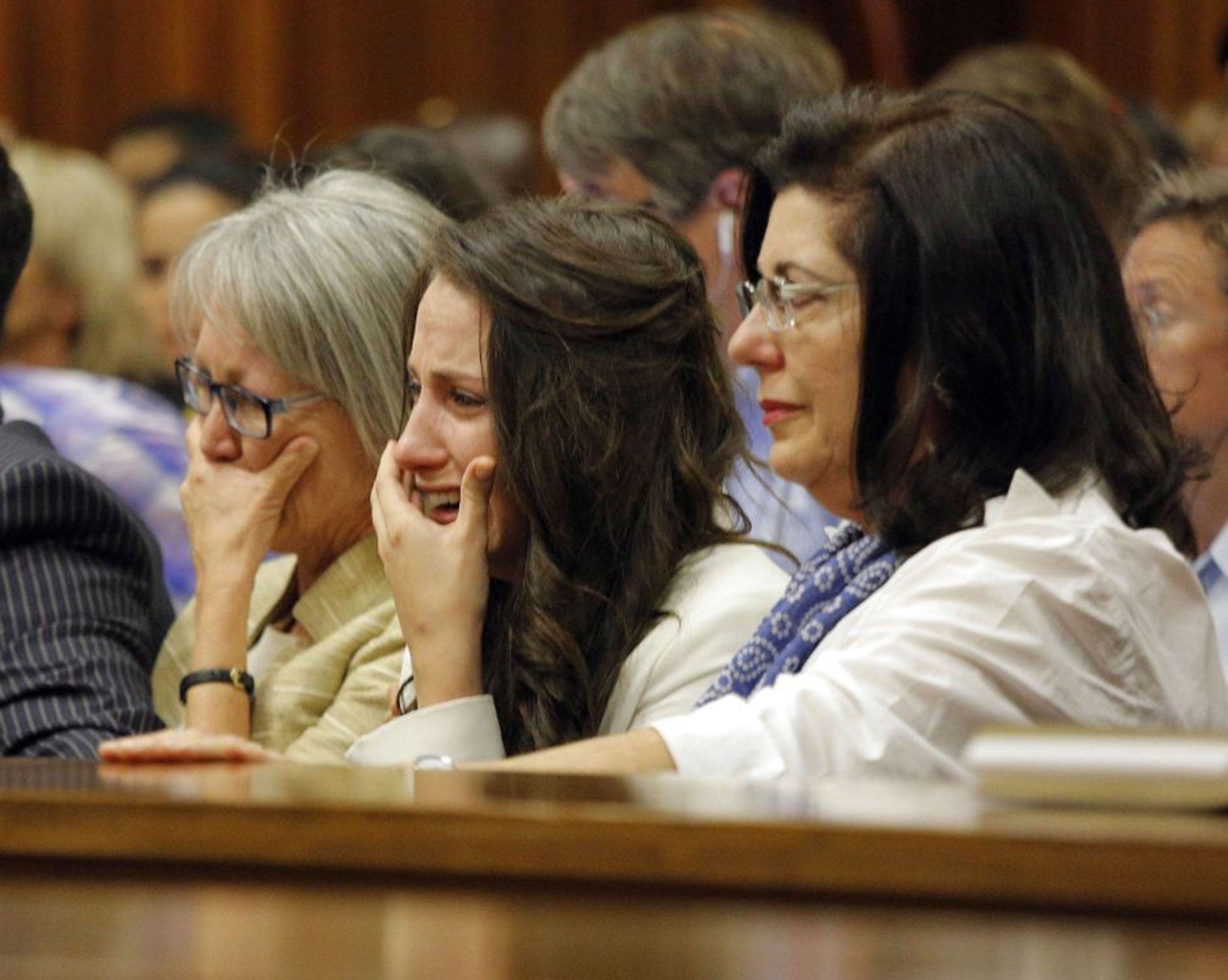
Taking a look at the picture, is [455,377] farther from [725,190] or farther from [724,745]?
[725,190]

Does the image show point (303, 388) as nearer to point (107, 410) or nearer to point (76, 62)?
point (107, 410)

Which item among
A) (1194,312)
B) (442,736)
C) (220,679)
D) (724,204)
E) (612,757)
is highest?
(724,204)

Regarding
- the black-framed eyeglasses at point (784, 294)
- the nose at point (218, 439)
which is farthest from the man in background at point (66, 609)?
the black-framed eyeglasses at point (784, 294)

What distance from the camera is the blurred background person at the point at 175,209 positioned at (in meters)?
4.77

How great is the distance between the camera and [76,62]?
630 centimetres

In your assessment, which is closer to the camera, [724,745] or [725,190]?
[724,745]

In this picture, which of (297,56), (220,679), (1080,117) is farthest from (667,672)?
(297,56)

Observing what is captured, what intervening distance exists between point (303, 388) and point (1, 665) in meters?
0.47

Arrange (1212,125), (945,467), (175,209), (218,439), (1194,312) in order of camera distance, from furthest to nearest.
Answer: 1. (175,209)
2. (1212,125)
3. (1194,312)
4. (218,439)
5. (945,467)

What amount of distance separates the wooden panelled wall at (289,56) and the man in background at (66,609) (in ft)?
12.6

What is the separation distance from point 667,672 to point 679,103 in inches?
56.3

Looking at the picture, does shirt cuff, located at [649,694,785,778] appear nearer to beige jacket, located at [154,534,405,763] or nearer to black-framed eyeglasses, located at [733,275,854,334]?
black-framed eyeglasses, located at [733,275,854,334]

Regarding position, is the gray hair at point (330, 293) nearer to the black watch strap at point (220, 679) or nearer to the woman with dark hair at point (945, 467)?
the black watch strap at point (220, 679)

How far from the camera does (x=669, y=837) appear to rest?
44.1 inches
